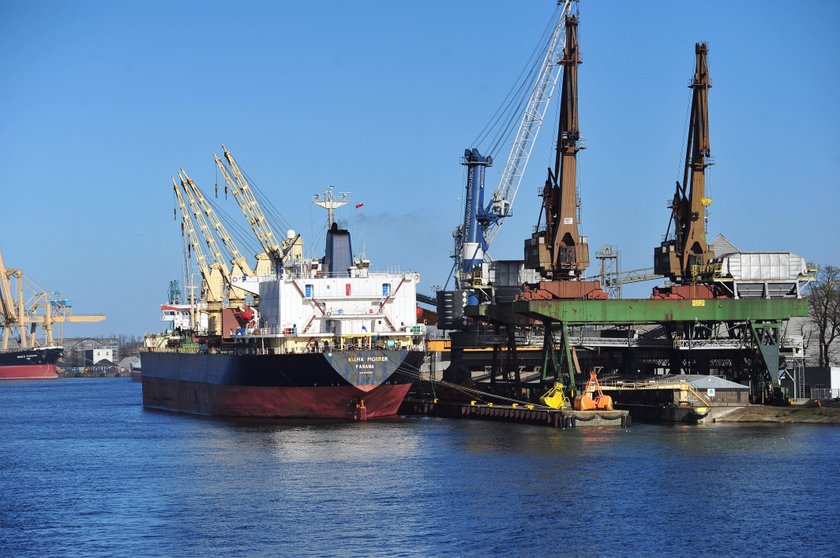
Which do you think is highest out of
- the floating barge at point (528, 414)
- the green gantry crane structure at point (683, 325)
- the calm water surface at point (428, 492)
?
the green gantry crane structure at point (683, 325)

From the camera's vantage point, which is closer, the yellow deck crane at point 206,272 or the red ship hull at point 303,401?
the red ship hull at point 303,401

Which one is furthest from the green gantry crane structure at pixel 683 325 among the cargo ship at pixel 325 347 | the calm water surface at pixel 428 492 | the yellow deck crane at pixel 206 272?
the yellow deck crane at pixel 206 272

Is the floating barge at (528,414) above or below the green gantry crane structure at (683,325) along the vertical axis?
below

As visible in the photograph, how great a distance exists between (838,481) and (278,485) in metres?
21.6

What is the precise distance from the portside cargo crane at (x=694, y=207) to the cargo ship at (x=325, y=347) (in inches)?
637

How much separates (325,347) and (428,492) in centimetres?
2799

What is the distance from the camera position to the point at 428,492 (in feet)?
150

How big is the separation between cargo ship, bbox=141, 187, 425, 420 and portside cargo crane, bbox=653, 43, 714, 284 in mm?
Result: 16191

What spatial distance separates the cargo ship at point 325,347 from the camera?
69.9 meters

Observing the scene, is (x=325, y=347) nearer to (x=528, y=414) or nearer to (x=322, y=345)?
(x=322, y=345)

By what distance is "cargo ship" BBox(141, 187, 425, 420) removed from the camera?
69.9m

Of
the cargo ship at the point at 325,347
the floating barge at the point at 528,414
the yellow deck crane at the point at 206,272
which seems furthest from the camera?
the yellow deck crane at the point at 206,272

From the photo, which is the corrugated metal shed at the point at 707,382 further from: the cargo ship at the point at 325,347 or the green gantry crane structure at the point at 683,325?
the cargo ship at the point at 325,347

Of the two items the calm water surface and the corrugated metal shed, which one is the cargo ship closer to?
the calm water surface
